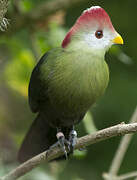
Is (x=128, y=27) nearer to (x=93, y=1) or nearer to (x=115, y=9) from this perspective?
(x=115, y=9)

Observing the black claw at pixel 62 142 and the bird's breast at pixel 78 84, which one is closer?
the bird's breast at pixel 78 84

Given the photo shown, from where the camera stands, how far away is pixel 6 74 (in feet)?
11.1

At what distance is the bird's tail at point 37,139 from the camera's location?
264cm

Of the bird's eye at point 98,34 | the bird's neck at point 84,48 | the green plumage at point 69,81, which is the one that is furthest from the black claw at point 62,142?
the bird's eye at point 98,34

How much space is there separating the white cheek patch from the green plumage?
56 mm

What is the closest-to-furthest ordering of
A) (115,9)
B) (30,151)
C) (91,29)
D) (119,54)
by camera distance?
(91,29) < (30,151) < (119,54) < (115,9)

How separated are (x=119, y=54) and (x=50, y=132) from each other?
96 centimetres

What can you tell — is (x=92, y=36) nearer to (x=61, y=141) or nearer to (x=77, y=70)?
(x=77, y=70)

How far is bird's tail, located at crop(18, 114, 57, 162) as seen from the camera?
2.64 metres

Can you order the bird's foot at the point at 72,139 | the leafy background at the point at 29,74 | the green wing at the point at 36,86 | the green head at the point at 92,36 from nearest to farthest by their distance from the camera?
the green head at the point at 92,36 < the green wing at the point at 36,86 < the bird's foot at the point at 72,139 < the leafy background at the point at 29,74

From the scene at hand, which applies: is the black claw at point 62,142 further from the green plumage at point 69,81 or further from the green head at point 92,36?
the green head at point 92,36

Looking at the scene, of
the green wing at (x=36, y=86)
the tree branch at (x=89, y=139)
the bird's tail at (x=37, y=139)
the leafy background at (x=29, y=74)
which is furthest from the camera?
the leafy background at (x=29, y=74)

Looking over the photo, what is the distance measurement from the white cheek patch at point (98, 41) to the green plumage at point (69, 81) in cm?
6

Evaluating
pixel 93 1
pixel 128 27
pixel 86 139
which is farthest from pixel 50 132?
pixel 128 27
